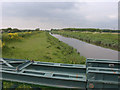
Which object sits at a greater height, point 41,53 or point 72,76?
point 41,53

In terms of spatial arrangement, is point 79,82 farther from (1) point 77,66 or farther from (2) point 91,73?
(1) point 77,66

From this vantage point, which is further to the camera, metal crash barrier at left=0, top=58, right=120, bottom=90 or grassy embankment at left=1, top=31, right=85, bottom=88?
grassy embankment at left=1, top=31, right=85, bottom=88

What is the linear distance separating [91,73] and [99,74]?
397 mm

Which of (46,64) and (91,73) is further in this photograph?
(46,64)

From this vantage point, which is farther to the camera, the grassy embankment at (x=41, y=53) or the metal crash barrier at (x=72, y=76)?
the grassy embankment at (x=41, y=53)

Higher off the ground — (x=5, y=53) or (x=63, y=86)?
(x=5, y=53)

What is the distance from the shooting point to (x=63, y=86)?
4.05m

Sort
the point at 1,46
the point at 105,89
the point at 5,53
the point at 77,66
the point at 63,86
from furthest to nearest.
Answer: the point at 1,46 < the point at 5,53 < the point at 77,66 < the point at 63,86 < the point at 105,89

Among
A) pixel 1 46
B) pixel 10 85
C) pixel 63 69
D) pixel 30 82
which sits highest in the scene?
pixel 1 46

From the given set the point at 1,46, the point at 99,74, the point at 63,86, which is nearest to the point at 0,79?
the point at 63,86

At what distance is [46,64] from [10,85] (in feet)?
6.41

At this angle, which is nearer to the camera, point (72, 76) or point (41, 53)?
point (72, 76)

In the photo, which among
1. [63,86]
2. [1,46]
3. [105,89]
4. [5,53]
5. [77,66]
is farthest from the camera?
[1,46]

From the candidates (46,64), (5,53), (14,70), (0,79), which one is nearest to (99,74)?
(46,64)
